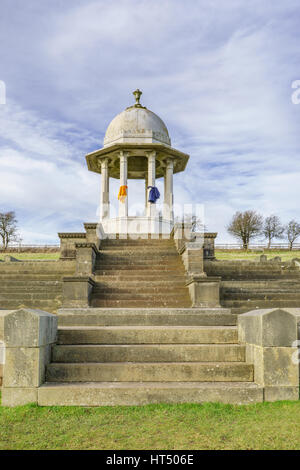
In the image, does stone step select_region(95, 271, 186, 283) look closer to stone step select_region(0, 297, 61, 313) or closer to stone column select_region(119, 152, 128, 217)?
stone step select_region(0, 297, 61, 313)

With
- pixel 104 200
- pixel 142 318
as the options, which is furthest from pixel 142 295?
pixel 104 200

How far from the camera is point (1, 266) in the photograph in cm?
1235

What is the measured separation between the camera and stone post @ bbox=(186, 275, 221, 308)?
360 inches

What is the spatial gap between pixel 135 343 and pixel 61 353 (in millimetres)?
1197

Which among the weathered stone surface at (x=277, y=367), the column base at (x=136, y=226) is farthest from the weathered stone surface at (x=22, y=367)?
the column base at (x=136, y=226)

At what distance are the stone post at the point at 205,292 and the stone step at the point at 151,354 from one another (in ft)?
11.4

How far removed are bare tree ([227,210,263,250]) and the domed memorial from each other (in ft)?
118

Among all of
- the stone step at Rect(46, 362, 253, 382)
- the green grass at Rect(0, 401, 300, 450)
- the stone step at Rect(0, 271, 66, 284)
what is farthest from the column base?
the green grass at Rect(0, 401, 300, 450)

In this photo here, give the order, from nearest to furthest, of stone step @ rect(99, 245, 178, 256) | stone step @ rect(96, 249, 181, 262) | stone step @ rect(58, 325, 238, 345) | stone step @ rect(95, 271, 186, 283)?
stone step @ rect(58, 325, 238, 345) → stone step @ rect(95, 271, 186, 283) → stone step @ rect(96, 249, 181, 262) → stone step @ rect(99, 245, 178, 256)

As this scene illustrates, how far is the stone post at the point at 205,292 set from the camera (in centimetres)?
914

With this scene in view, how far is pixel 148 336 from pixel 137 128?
1520 centimetres

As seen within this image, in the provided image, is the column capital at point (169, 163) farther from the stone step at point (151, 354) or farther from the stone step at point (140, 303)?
the stone step at point (151, 354)
